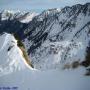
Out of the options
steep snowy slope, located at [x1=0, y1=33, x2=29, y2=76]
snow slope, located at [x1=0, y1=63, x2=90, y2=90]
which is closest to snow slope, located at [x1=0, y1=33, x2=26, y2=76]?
steep snowy slope, located at [x1=0, y1=33, x2=29, y2=76]

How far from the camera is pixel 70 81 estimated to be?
907 inches

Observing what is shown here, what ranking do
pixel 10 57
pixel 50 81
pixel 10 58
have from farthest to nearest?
pixel 10 57
pixel 10 58
pixel 50 81

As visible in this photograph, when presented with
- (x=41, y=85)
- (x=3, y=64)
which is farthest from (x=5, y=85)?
(x=3, y=64)

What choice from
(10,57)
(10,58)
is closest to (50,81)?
(10,58)

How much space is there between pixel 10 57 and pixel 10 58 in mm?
425

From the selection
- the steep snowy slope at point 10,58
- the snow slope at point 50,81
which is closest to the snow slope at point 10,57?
the steep snowy slope at point 10,58

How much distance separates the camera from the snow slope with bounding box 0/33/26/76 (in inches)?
1384

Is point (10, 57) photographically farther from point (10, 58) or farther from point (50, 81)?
point (50, 81)

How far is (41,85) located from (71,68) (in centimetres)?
342

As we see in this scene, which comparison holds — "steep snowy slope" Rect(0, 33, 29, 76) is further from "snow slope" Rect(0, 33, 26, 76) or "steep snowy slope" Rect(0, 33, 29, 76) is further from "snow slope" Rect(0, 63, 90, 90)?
"snow slope" Rect(0, 63, 90, 90)

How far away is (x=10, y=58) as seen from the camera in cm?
3819

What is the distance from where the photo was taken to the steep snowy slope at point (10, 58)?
115 feet

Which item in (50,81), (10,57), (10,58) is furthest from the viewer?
(10,57)

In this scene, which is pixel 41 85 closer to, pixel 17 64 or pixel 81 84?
pixel 81 84
